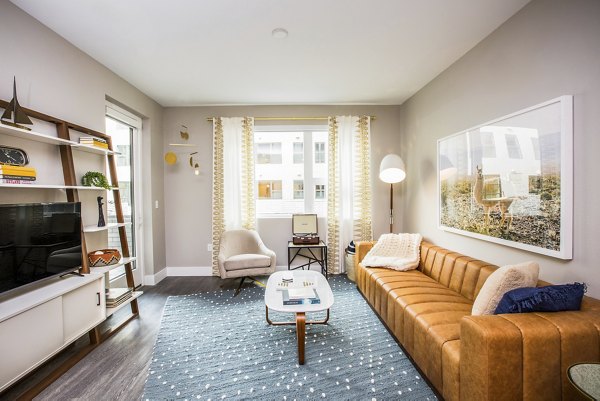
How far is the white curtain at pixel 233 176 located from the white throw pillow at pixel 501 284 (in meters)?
3.04

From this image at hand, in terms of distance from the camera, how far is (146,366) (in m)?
1.98

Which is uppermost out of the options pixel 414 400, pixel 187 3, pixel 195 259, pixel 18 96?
pixel 187 3

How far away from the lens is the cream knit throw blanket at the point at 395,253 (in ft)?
9.53

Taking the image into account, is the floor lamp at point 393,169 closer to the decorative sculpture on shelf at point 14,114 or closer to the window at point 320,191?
the window at point 320,191

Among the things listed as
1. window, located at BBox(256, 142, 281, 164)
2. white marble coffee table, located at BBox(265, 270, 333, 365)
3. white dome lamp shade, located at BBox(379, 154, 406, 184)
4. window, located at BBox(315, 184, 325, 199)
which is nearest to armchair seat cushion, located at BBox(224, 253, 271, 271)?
white marble coffee table, located at BBox(265, 270, 333, 365)

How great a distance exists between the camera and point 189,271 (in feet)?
13.6

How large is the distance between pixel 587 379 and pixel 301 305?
155 centimetres

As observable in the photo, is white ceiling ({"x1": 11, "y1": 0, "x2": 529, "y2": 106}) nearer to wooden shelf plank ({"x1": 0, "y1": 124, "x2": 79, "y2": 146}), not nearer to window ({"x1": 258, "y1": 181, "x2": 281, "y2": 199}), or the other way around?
wooden shelf plank ({"x1": 0, "y1": 124, "x2": 79, "y2": 146})

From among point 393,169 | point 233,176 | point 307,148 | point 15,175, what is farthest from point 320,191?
point 15,175

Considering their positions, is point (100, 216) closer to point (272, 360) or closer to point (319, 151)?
point (272, 360)

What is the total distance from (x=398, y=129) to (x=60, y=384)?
15.1ft

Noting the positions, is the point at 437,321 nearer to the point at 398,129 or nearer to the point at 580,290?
the point at 580,290

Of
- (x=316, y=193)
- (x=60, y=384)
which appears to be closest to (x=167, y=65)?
(x=316, y=193)

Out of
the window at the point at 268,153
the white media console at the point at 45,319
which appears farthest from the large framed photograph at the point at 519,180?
the white media console at the point at 45,319
